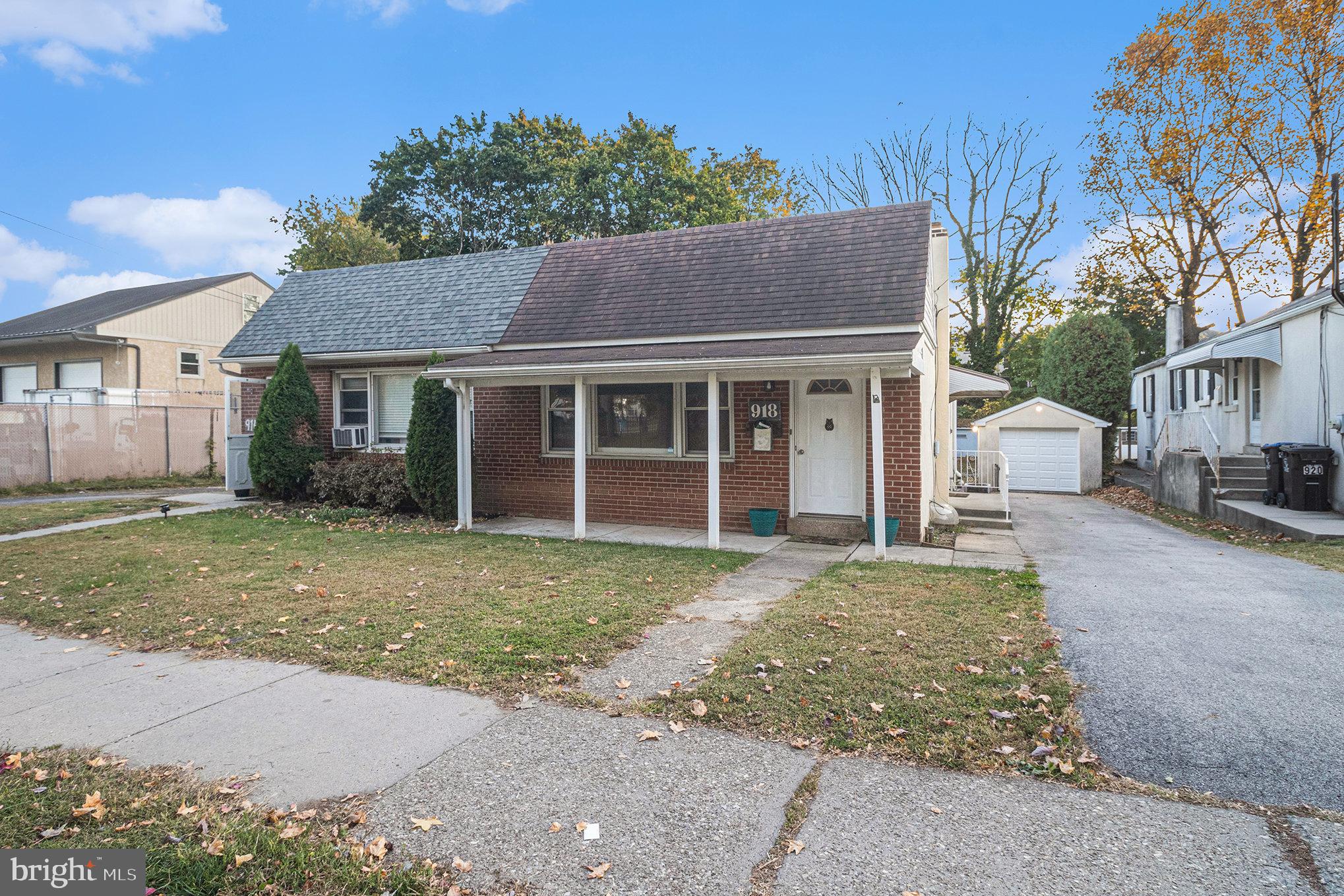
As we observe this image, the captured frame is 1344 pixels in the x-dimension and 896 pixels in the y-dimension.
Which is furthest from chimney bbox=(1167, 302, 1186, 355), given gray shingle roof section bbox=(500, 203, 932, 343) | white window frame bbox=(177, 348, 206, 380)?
white window frame bbox=(177, 348, 206, 380)

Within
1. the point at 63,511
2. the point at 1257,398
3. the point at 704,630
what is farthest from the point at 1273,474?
the point at 63,511

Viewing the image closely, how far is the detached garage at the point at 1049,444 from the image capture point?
2091 centimetres

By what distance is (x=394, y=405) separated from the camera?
13734 mm

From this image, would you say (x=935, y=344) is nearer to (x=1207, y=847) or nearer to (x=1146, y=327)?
(x=1207, y=847)

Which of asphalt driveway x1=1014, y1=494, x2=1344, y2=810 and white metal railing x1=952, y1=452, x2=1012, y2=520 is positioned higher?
white metal railing x1=952, y1=452, x2=1012, y2=520

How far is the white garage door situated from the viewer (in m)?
21.0

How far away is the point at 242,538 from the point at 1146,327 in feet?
135

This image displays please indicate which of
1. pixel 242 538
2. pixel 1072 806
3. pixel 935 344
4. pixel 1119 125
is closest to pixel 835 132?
pixel 1119 125

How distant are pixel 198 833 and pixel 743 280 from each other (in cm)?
996

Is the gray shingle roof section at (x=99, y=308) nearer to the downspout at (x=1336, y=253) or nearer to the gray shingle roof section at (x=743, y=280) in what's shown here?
the gray shingle roof section at (x=743, y=280)

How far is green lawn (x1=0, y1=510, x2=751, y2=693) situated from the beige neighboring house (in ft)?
49.1

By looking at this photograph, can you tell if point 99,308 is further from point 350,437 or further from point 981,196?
point 981,196

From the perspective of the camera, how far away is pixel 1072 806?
3.09 meters

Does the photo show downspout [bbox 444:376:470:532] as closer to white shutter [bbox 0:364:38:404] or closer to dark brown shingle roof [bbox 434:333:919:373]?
dark brown shingle roof [bbox 434:333:919:373]
